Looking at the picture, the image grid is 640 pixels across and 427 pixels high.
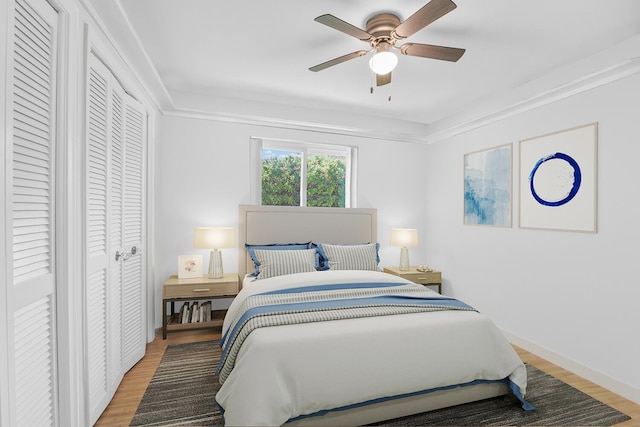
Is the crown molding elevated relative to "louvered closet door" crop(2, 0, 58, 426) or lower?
elevated

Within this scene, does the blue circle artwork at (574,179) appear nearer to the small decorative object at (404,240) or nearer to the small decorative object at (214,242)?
the small decorative object at (404,240)

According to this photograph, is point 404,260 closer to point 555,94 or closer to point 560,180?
point 560,180

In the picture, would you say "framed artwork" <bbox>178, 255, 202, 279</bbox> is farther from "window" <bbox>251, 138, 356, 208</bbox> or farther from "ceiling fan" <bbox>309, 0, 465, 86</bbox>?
"ceiling fan" <bbox>309, 0, 465, 86</bbox>

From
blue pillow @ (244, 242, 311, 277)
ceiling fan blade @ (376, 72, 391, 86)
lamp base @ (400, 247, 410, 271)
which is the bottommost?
lamp base @ (400, 247, 410, 271)

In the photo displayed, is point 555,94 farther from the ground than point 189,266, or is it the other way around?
point 555,94

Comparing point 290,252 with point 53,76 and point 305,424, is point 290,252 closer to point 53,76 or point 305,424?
point 305,424

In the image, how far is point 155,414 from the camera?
6.75 ft

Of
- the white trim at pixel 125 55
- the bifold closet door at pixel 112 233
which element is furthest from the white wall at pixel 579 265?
the bifold closet door at pixel 112 233

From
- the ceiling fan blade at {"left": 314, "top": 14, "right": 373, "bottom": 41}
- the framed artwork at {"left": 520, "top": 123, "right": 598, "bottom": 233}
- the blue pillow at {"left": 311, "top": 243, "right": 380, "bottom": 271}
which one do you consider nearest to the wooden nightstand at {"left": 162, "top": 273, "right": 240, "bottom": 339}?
the blue pillow at {"left": 311, "top": 243, "right": 380, "bottom": 271}

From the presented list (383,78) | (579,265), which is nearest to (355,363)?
(383,78)

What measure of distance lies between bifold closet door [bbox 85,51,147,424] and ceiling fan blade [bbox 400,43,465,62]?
1937mm

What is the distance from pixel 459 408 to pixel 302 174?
9.64 ft

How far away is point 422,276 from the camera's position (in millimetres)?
4035

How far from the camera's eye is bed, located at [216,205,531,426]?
1.72 m
